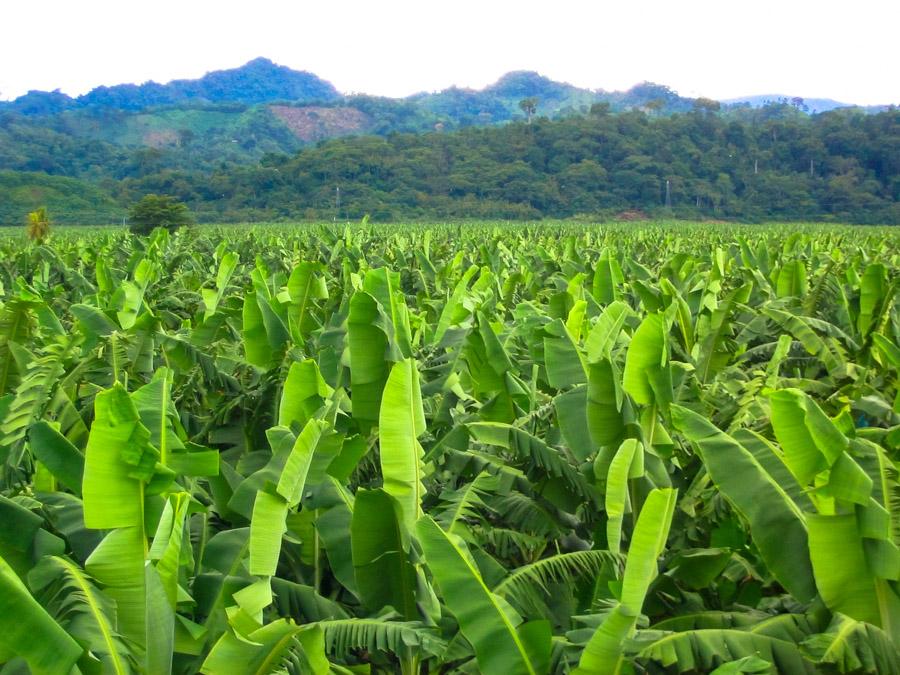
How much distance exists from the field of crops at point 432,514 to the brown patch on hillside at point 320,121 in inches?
6068

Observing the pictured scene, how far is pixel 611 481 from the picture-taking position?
204 centimetres

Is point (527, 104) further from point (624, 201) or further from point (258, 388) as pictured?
point (258, 388)

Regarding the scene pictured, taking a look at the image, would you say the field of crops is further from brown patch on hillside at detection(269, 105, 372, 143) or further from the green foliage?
brown patch on hillside at detection(269, 105, 372, 143)

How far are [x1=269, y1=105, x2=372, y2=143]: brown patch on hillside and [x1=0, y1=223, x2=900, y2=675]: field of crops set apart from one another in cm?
15413

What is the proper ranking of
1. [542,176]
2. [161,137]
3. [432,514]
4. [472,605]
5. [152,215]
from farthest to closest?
[161,137] < [542,176] < [152,215] < [432,514] < [472,605]

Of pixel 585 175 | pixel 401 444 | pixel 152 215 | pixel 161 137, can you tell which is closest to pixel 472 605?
pixel 401 444

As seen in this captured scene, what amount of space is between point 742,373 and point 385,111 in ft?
553

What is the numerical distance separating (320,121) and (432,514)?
165 meters

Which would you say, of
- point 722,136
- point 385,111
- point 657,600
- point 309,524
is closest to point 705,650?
point 657,600

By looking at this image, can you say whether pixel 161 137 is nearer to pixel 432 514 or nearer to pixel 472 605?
pixel 432 514

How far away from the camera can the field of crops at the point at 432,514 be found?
5.65 ft

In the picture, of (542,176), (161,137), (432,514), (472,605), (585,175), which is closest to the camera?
(472,605)

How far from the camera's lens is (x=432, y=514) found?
2.62 m

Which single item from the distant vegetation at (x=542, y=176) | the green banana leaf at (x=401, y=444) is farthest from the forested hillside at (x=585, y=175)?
the green banana leaf at (x=401, y=444)
